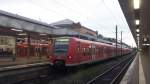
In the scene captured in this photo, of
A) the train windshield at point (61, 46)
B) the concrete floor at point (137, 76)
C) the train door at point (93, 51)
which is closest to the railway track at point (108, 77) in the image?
the concrete floor at point (137, 76)

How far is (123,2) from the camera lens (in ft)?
33.6

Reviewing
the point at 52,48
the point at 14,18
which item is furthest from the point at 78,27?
the point at 52,48

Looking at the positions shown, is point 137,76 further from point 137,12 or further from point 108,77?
point 137,12

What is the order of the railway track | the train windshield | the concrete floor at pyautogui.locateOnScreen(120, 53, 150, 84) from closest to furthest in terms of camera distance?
the concrete floor at pyautogui.locateOnScreen(120, 53, 150, 84), the railway track, the train windshield

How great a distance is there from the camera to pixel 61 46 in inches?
846

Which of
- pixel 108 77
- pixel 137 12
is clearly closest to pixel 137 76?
pixel 108 77

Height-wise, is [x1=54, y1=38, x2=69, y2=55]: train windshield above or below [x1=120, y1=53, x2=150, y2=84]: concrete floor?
above

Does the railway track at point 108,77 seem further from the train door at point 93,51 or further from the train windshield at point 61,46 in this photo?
the train windshield at point 61,46

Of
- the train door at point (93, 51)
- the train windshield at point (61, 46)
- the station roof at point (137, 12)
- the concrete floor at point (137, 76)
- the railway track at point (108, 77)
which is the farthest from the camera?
the train door at point (93, 51)

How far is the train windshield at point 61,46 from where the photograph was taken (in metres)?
21.2

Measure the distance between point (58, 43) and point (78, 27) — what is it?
72516mm

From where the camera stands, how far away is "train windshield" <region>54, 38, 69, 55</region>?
834 inches

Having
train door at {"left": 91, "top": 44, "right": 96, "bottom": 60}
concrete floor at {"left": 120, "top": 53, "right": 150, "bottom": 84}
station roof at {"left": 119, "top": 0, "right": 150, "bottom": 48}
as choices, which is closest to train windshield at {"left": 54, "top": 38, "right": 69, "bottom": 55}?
concrete floor at {"left": 120, "top": 53, "right": 150, "bottom": 84}

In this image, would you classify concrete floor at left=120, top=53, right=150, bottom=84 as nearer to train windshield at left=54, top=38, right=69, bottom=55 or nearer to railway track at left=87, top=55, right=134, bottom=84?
railway track at left=87, top=55, right=134, bottom=84
